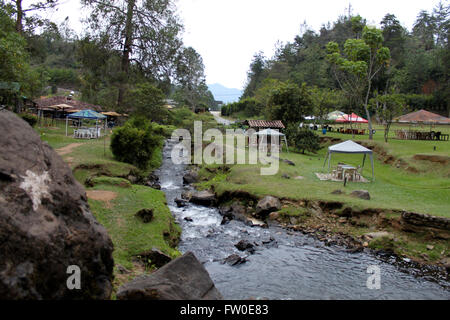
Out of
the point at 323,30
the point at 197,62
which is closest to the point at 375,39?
the point at 197,62

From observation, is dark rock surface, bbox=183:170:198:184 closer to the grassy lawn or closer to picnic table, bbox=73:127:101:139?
the grassy lawn

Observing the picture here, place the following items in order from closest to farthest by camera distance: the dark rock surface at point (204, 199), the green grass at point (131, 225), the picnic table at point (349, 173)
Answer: the green grass at point (131, 225) < the dark rock surface at point (204, 199) < the picnic table at point (349, 173)

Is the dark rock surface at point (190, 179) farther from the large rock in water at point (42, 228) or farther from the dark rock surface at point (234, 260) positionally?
the large rock in water at point (42, 228)

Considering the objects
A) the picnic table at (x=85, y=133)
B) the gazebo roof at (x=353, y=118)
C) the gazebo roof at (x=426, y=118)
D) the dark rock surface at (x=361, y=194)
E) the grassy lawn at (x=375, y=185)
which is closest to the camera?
the grassy lawn at (x=375, y=185)

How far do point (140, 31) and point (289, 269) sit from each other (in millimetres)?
35571

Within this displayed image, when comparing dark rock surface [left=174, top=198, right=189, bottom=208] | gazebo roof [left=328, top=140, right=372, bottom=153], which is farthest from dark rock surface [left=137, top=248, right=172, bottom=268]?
gazebo roof [left=328, top=140, right=372, bottom=153]

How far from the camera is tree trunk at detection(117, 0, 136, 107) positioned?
37.4 metres

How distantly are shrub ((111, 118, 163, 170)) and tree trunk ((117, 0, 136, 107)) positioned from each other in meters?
19.2

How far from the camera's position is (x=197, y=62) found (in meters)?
81.3

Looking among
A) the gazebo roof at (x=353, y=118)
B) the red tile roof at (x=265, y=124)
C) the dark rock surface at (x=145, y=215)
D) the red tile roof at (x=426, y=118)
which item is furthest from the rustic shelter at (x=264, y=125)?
the dark rock surface at (x=145, y=215)

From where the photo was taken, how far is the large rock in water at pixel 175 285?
15.9ft

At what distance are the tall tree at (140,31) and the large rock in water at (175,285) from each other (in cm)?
3667

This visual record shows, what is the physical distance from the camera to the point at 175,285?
511 centimetres

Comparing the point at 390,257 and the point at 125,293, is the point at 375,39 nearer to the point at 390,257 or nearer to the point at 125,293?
the point at 390,257
